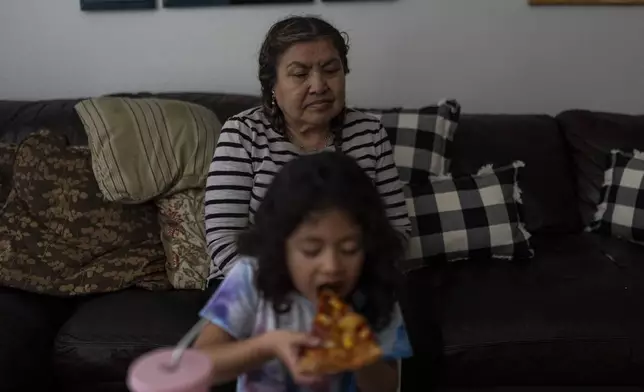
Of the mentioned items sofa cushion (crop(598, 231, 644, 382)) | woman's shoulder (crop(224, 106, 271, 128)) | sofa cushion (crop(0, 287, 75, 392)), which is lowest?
sofa cushion (crop(0, 287, 75, 392))

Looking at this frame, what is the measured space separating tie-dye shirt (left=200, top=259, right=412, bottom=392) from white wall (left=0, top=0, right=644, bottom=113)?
1599mm

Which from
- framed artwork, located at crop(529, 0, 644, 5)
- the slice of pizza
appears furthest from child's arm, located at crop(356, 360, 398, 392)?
framed artwork, located at crop(529, 0, 644, 5)

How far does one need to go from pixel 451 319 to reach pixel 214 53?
1.39 metres

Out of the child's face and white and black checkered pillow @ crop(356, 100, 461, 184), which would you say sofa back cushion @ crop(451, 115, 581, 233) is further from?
the child's face

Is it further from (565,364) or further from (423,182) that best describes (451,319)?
(423,182)

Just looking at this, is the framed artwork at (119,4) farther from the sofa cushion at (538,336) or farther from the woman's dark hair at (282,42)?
the sofa cushion at (538,336)

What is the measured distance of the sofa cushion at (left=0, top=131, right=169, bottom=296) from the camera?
6.41 feet

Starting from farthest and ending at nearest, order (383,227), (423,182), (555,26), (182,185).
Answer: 1. (555,26)
2. (423,182)
3. (182,185)
4. (383,227)

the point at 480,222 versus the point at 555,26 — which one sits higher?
the point at 555,26

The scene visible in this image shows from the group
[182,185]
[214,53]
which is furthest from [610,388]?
[214,53]

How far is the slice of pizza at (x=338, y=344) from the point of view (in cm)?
92

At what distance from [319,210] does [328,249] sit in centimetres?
6

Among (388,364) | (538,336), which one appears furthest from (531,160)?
(388,364)

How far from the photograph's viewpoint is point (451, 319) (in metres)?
1.78
